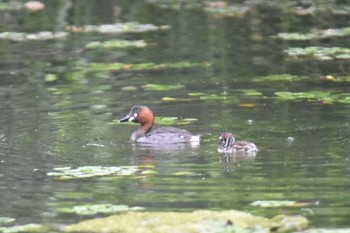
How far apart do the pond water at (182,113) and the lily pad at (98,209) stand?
138mm

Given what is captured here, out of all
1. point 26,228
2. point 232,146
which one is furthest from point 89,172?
point 26,228

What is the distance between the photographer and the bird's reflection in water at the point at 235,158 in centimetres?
1151

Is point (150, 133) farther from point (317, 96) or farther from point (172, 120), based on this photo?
point (317, 96)

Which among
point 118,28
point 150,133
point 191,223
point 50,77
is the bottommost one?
point 118,28

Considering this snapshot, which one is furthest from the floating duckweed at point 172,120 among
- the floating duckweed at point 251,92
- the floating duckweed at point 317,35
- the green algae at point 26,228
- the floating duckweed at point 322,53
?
the floating duckweed at point 317,35

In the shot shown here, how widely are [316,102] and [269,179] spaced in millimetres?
4029

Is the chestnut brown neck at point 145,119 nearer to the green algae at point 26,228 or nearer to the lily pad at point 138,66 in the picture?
the lily pad at point 138,66

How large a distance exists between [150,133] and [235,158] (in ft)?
5.20

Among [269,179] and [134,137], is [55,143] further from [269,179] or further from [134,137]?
[269,179]

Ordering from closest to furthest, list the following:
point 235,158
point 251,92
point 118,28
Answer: point 235,158, point 251,92, point 118,28

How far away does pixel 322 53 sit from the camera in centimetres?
1798

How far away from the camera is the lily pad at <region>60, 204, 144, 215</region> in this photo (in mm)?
9512

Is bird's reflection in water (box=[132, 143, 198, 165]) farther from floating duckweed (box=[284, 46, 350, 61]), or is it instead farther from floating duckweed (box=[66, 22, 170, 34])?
floating duckweed (box=[66, 22, 170, 34])

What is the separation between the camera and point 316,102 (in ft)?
47.5
